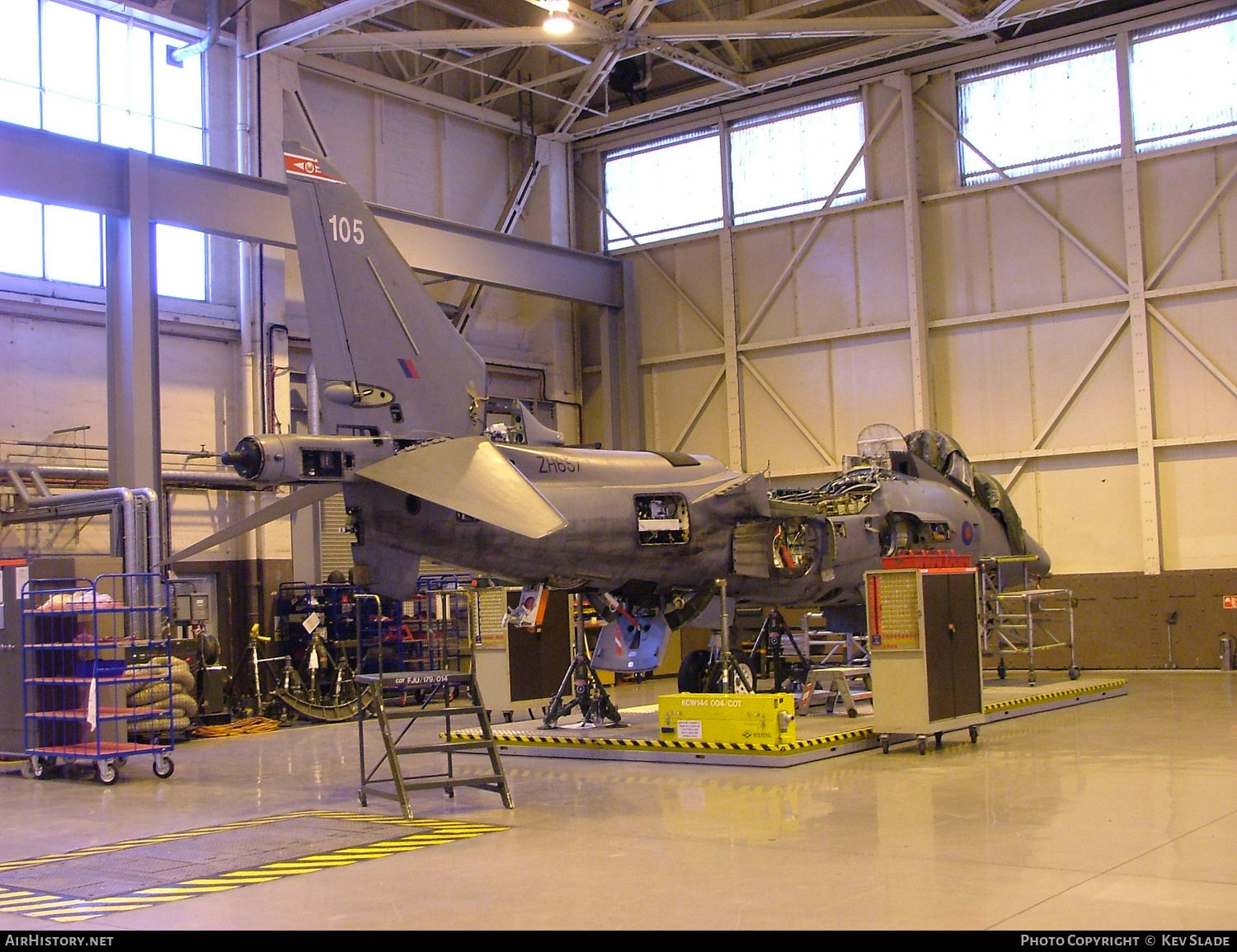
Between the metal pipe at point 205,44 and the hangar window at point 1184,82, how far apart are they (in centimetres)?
1540

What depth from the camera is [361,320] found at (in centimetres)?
1059

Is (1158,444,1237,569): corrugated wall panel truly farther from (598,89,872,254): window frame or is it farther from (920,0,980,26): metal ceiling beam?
(920,0,980,26): metal ceiling beam

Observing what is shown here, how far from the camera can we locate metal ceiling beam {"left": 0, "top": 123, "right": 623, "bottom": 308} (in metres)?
16.5

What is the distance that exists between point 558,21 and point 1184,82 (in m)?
10.6

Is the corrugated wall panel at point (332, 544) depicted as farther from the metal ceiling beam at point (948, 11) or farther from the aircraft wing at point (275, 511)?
the metal ceiling beam at point (948, 11)

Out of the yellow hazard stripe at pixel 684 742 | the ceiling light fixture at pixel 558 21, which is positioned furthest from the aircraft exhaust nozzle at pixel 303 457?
the ceiling light fixture at pixel 558 21

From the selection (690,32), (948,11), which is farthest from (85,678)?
(948,11)

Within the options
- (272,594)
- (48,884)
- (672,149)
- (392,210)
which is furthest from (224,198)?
(48,884)

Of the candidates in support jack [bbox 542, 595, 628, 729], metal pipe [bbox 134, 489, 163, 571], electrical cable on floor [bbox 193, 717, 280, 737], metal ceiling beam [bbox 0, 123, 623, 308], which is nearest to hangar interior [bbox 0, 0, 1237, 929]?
metal ceiling beam [bbox 0, 123, 623, 308]

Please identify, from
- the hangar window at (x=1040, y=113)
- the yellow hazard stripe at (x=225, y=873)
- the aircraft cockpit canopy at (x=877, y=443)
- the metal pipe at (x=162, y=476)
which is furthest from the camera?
the hangar window at (x=1040, y=113)

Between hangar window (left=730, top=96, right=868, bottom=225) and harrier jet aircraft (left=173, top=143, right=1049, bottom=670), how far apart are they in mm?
10572

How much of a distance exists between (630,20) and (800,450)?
8.78 m

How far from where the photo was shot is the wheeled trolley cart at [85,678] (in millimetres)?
11883

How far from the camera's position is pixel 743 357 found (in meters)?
24.9
